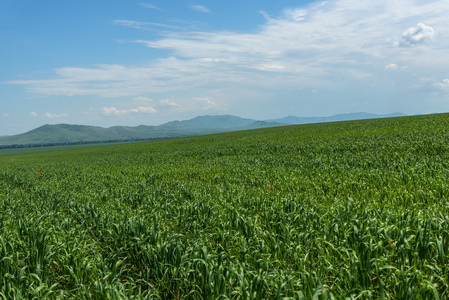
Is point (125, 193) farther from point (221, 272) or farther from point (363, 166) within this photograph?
point (363, 166)

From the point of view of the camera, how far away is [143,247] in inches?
202

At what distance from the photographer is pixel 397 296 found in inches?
135

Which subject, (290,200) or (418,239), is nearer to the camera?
(418,239)

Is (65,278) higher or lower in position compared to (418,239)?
lower

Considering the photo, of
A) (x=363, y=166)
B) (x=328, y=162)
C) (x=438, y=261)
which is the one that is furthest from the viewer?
(x=328, y=162)

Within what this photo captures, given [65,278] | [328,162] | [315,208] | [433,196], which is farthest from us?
[328,162]

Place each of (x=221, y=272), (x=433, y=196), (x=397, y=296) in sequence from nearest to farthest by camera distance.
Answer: (x=397, y=296), (x=221, y=272), (x=433, y=196)

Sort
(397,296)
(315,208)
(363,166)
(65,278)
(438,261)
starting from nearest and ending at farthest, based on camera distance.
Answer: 1. (397,296)
2. (438,261)
3. (65,278)
4. (315,208)
5. (363,166)

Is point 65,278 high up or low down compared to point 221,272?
down

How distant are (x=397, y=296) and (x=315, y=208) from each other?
4186 millimetres

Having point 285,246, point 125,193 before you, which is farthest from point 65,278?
point 125,193

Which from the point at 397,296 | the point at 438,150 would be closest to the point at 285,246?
the point at 397,296

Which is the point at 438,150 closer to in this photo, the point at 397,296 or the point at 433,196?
the point at 433,196

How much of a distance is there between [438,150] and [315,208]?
14928 mm
